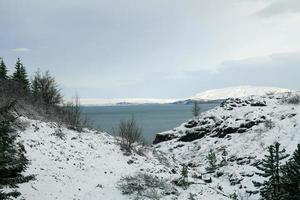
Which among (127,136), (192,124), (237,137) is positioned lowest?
(237,137)

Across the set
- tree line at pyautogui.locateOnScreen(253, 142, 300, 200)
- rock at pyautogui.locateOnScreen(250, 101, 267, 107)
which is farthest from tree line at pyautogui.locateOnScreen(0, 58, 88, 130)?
rock at pyautogui.locateOnScreen(250, 101, 267, 107)

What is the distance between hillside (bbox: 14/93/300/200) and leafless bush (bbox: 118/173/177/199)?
14 cm

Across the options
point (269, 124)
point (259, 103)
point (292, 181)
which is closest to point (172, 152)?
point (269, 124)

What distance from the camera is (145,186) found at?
26.5m

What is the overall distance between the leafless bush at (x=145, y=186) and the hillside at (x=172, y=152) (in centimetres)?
14

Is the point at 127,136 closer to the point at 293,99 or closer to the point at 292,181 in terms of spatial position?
the point at 292,181

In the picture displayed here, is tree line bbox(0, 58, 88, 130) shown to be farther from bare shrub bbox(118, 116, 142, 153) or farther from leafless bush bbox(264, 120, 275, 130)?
leafless bush bbox(264, 120, 275, 130)

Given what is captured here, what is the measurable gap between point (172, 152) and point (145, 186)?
29.2 m

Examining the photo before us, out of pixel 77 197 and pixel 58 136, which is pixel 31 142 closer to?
pixel 58 136

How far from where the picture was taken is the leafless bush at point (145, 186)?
2528 cm

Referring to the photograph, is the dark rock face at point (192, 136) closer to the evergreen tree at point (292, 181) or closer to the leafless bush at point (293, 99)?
the leafless bush at point (293, 99)

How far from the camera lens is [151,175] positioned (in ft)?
94.9

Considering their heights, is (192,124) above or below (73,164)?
above

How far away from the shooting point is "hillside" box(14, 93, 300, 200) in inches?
997
